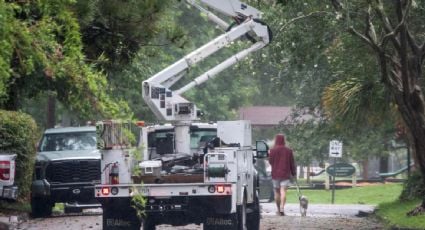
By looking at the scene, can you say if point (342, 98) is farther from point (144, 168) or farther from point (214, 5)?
point (144, 168)

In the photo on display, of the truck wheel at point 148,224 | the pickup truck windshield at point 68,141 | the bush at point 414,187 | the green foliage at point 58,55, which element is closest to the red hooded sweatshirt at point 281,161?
the bush at point 414,187

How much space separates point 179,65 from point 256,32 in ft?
6.57

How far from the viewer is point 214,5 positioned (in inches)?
770

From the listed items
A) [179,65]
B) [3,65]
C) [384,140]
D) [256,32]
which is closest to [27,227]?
[179,65]

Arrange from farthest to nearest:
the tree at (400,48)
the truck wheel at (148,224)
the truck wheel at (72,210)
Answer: the truck wheel at (72,210) < the tree at (400,48) < the truck wheel at (148,224)

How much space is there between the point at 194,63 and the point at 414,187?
8884 mm

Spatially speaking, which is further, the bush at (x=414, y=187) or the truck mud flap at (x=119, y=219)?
the bush at (x=414, y=187)

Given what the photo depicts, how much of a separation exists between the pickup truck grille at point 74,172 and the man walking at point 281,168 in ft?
14.7

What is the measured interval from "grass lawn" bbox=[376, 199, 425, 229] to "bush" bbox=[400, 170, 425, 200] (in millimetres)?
203

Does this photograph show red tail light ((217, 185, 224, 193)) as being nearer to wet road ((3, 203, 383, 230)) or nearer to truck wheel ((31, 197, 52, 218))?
wet road ((3, 203, 383, 230))

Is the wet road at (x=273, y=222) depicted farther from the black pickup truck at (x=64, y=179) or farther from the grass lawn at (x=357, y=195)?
the grass lawn at (x=357, y=195)

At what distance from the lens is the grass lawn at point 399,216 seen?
66.2 feet

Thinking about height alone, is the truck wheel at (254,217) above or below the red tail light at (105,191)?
below

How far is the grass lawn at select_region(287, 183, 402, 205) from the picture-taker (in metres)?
34.4
